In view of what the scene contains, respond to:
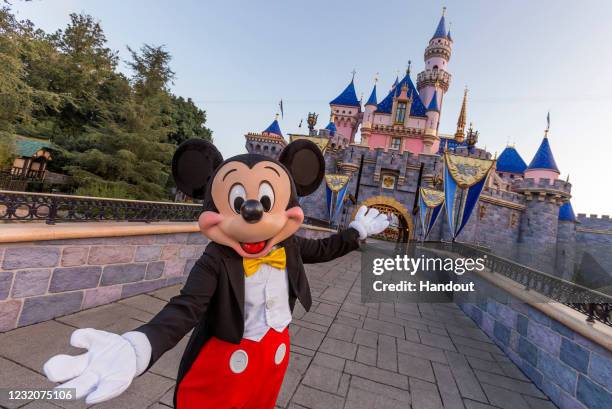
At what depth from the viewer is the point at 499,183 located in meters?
25.7

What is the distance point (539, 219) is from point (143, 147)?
2527 centimetres

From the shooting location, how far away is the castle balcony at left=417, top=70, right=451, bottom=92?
2916cm

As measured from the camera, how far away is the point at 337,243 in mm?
2191

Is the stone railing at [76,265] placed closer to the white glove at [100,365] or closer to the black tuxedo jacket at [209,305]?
the black tuxedo jacket at [209,305]

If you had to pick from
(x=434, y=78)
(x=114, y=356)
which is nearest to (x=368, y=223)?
(x=114, y=356)

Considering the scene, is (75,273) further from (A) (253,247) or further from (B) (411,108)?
(B) (411,108)

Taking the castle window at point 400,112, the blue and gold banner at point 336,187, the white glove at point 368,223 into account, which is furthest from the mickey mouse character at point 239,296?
the castle window at point 400,112

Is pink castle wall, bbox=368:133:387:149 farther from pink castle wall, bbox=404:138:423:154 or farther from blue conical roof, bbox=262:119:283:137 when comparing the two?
blue conical roof, bbox=262:119:283:137

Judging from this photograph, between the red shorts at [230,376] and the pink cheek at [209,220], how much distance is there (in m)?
0.65

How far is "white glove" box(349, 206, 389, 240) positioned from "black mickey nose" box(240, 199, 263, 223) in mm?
957

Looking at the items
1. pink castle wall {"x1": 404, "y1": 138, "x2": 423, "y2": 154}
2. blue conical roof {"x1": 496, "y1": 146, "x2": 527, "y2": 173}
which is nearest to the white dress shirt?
pink castle wall {"x1": 404, "y1": 138, "x2": 423, "y2": 154}

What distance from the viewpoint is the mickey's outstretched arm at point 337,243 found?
211 centimetres

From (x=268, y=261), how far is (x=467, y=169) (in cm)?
832

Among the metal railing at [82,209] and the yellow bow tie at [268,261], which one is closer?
the yellow bow tie at [268,261]
